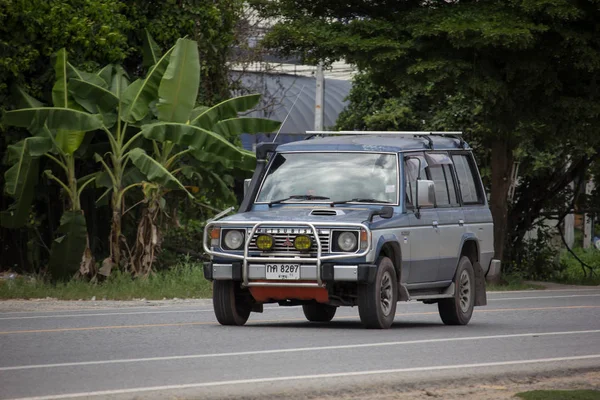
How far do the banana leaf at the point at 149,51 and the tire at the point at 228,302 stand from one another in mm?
9564

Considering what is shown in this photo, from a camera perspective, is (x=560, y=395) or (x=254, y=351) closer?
(x=560, y=395)

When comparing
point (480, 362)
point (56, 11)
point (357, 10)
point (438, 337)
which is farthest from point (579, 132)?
point (480, 362)

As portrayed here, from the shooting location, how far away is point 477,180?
16.7 meters

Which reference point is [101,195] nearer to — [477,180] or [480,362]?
[477,180]

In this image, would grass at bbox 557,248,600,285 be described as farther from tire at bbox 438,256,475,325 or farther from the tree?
tire at bbox 438,256,475,325

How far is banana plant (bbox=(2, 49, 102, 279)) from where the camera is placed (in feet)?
67.7

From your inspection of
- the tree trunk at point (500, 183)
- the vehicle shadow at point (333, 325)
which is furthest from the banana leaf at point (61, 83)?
the tree trunk at point (500, 183)

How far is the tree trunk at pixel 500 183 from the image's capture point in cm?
2712

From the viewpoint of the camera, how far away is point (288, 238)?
13.6 m

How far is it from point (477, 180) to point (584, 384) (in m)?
6.52

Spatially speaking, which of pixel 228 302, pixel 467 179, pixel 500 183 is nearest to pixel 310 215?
pixel 228 302

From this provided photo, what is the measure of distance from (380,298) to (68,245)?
8908mm

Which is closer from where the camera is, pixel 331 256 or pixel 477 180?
pixel 331 256

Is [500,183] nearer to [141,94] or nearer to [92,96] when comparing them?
[141,94]
